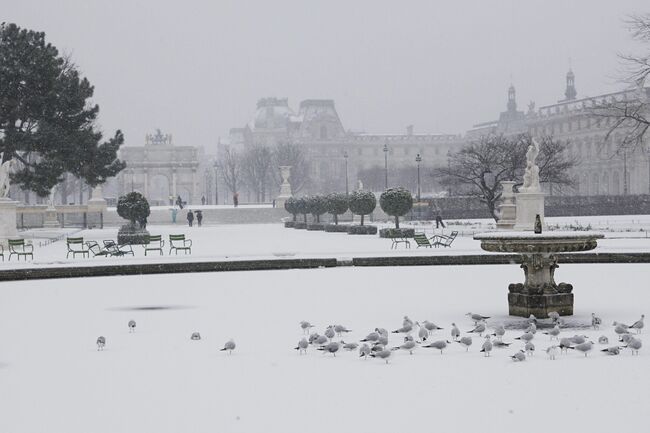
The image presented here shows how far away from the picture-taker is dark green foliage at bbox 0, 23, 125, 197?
37.3 metres

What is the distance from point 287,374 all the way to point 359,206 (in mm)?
29845

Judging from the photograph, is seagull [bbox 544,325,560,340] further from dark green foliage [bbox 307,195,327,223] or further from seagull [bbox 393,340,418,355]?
dark green foliage [bbox 307,195,327,223]

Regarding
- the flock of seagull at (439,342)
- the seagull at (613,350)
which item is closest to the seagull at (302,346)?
the flock of seagull at (439,342)

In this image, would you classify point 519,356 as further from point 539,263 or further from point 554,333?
point 539,263

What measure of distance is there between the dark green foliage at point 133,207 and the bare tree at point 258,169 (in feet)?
179

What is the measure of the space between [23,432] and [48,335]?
4.37 metres

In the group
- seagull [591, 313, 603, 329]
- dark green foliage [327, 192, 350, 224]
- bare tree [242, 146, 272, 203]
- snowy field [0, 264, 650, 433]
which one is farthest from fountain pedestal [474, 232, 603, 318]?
bare tree [242, 146, 272, 203]

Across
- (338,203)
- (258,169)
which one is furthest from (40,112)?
(258,169)

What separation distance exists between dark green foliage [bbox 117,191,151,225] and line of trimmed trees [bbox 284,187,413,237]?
8689mm

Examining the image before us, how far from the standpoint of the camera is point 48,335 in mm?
10859

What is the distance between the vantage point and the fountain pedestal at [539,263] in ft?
37.9

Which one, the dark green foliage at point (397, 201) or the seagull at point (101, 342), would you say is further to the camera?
the dark green foliage at point (397, 201)

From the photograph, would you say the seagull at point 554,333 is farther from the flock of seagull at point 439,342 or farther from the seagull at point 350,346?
the seagull at point 350,346

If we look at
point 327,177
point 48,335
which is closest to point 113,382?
point 48,335
